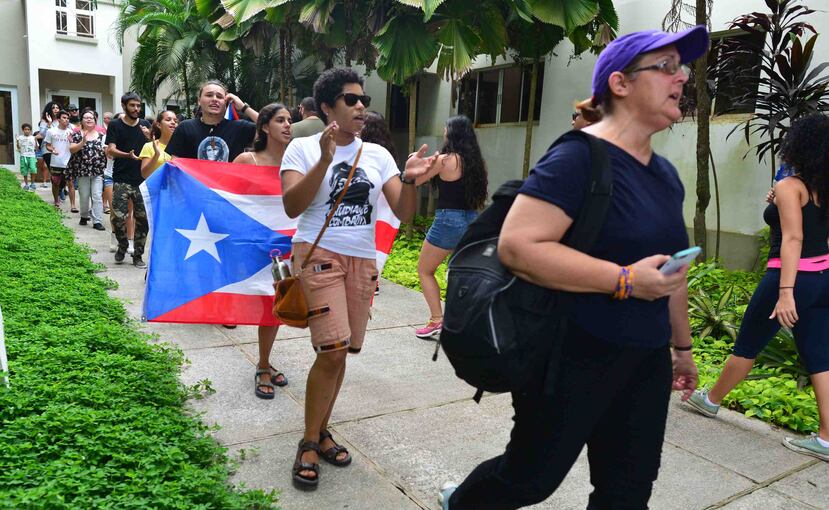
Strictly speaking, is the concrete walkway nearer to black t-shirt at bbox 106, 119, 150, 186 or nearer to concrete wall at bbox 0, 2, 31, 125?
black t-shirt at bbox 106, 119, 150, 186

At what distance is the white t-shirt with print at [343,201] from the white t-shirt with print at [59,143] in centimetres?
1101

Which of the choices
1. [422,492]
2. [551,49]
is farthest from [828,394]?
[551,49]

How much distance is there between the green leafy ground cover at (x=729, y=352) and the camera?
427 centimetres

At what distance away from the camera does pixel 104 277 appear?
7.14 m

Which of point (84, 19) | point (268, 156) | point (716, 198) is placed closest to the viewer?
point (268, 156)

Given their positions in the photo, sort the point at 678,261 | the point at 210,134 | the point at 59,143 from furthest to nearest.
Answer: the point at 59,143, the point at 210,134, the point at 678,261

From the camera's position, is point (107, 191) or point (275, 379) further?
point (107, 191)

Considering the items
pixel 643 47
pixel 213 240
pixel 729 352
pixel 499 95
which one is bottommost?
pixel 729 352

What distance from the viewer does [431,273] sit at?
19.2ft

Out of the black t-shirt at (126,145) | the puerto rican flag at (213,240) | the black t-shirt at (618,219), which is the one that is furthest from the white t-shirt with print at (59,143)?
the black t-shirt at (618,219)

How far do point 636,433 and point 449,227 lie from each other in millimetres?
3758

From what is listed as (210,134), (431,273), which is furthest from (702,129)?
(210,134)

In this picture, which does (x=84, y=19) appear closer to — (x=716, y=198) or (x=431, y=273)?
(x=431, y=273)

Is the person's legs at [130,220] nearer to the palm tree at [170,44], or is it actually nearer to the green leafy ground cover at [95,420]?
the green leafy ground cover at [95,420]
